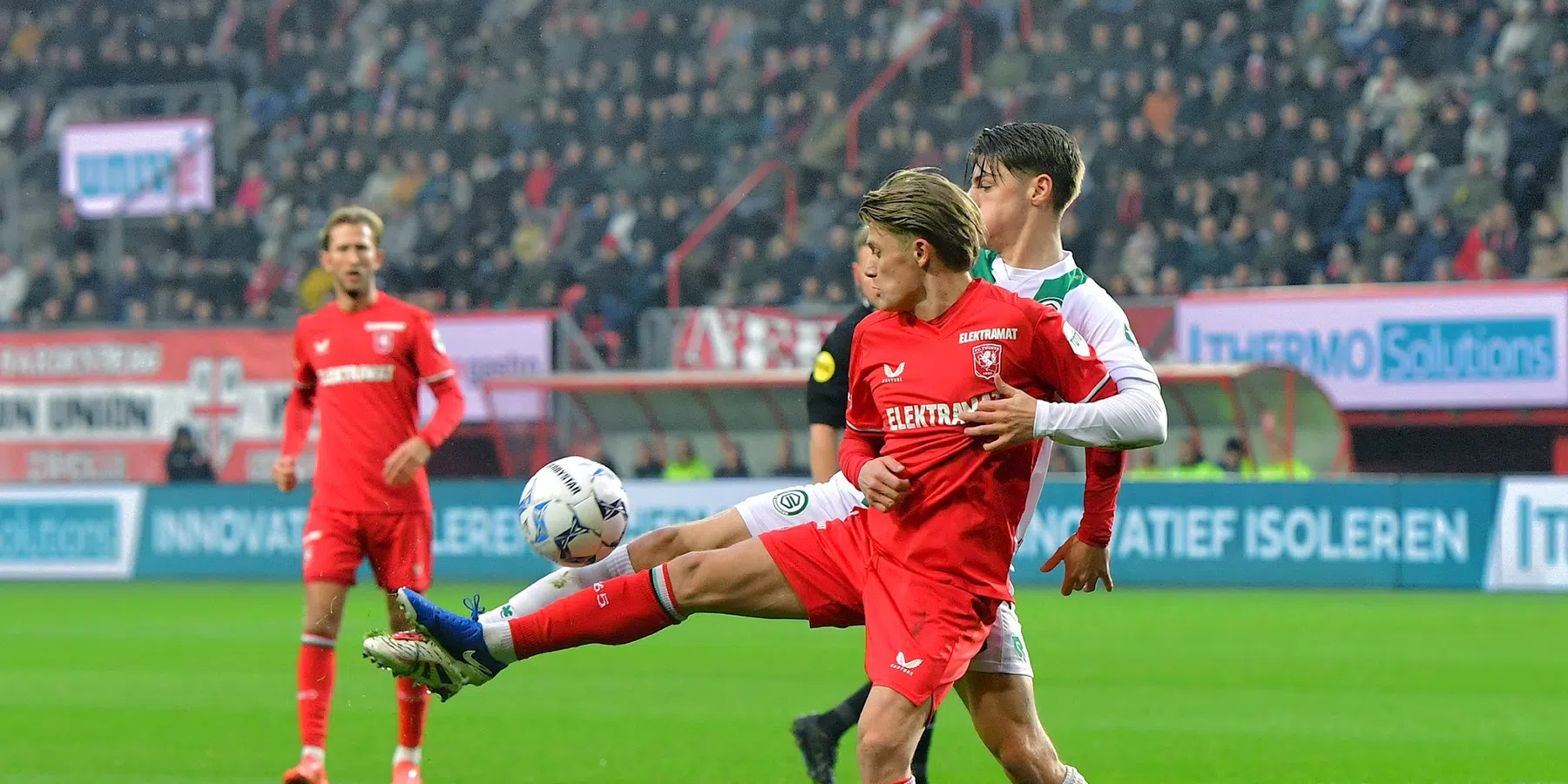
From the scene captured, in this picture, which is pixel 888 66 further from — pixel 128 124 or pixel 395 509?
pixel 395 509

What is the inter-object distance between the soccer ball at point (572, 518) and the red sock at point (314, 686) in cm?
211

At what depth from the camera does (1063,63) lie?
75.5ft

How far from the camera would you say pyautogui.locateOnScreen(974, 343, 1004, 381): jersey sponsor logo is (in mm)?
5125

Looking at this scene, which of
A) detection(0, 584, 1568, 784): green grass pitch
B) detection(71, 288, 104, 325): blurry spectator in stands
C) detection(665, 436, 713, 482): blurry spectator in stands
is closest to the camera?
detection(0, 584, 1568, 784): green grass pitch

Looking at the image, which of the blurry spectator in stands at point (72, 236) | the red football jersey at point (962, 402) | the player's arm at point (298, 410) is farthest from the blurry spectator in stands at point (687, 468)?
the red football jersey at point (962, 402)

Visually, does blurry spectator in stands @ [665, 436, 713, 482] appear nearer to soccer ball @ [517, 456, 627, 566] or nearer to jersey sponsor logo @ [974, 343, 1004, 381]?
soccer ball @ [517, 456, 627, 566]

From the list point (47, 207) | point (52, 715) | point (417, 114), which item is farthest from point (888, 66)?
point (52, 715)

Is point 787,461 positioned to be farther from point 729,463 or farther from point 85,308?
point 85,308

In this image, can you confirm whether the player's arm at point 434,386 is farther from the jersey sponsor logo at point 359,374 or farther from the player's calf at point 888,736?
the player's calf at point 888,736

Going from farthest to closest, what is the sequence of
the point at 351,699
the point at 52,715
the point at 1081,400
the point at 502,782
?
the point at 351,699
the point at 52,715
the point at 502,782
the point at 1081,400

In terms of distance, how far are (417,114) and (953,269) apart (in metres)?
22.2

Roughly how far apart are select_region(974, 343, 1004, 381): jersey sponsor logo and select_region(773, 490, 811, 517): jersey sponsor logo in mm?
1204

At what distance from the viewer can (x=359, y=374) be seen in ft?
26.9

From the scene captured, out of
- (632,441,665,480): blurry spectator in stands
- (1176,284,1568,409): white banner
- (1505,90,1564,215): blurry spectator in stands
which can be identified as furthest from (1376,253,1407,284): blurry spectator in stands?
(632,441,665,480): blurry spectator in stands
